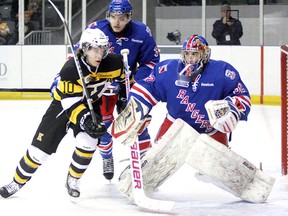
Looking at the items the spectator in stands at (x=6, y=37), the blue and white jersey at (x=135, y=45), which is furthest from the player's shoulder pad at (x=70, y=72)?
the spectator in stands at (x=6, y=37)

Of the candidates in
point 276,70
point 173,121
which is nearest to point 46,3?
point 276,70

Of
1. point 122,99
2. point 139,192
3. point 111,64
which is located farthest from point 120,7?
point 139,192

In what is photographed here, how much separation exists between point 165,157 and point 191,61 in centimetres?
48

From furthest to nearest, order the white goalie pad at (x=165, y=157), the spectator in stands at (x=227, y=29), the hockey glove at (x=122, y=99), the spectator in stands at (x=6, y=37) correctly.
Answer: the spectator in stands at (x=6, y=37) < the spectator in stands at (x=227, y=29) < the hockey glove at (x=122, y=99) < the white goalie pad at (x=165, y=157)

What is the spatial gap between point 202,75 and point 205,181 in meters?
0.80

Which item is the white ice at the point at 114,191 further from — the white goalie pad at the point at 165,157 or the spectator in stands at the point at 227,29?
the spectator in stands at the point at 227,29

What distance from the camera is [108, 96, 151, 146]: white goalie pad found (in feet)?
12.3

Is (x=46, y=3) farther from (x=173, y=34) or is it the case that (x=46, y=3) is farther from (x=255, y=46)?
(x=255, y=46)

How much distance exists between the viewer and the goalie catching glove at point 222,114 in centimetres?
359

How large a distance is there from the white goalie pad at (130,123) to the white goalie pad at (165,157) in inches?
4.8

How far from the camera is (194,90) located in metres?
3.86

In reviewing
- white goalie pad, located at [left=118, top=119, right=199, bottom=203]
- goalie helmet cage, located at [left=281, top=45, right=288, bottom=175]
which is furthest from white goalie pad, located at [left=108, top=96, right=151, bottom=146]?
goalie helmet cage, located at [left=281, top=45, right=288, bottom=175]

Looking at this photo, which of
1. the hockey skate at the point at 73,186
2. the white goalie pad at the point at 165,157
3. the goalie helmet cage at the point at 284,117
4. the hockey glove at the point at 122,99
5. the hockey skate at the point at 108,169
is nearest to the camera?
the white goalie pad at the point at 165,157

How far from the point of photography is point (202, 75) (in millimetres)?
3869
